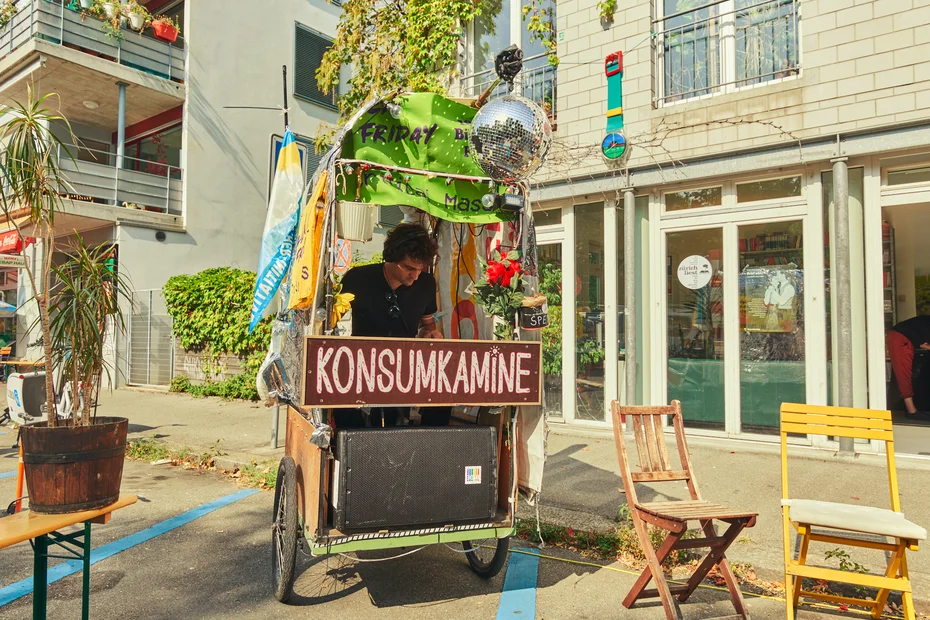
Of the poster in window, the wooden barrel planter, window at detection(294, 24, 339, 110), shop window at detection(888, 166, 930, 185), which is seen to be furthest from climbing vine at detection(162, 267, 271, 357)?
shop window at detection(888, 166, 930, 185)

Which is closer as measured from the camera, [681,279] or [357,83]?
[681,279]

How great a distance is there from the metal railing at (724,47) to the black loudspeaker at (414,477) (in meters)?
A: 5.77

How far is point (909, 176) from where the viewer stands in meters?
6.46

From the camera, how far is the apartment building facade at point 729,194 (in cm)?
651

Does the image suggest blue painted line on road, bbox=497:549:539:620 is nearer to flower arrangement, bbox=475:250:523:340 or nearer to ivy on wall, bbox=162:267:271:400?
flower arrangement, bbox=475:250:523:340

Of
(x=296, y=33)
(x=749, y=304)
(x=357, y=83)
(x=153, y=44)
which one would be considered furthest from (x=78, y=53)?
(x=749, y=304)

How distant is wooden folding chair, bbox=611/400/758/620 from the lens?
3.27 meters

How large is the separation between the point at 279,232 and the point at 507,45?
6.15 m

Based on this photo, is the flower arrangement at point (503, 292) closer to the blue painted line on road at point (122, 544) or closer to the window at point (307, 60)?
the blue painted line on road at point (122, 544)

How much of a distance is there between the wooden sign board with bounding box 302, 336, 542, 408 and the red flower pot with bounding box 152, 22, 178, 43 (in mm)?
14228

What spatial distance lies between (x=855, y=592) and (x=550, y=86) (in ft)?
23.3

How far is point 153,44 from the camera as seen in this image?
14.8m

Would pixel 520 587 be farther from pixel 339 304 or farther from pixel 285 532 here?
pixel 339 304

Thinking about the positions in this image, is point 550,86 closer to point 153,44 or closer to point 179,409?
point 179,409
